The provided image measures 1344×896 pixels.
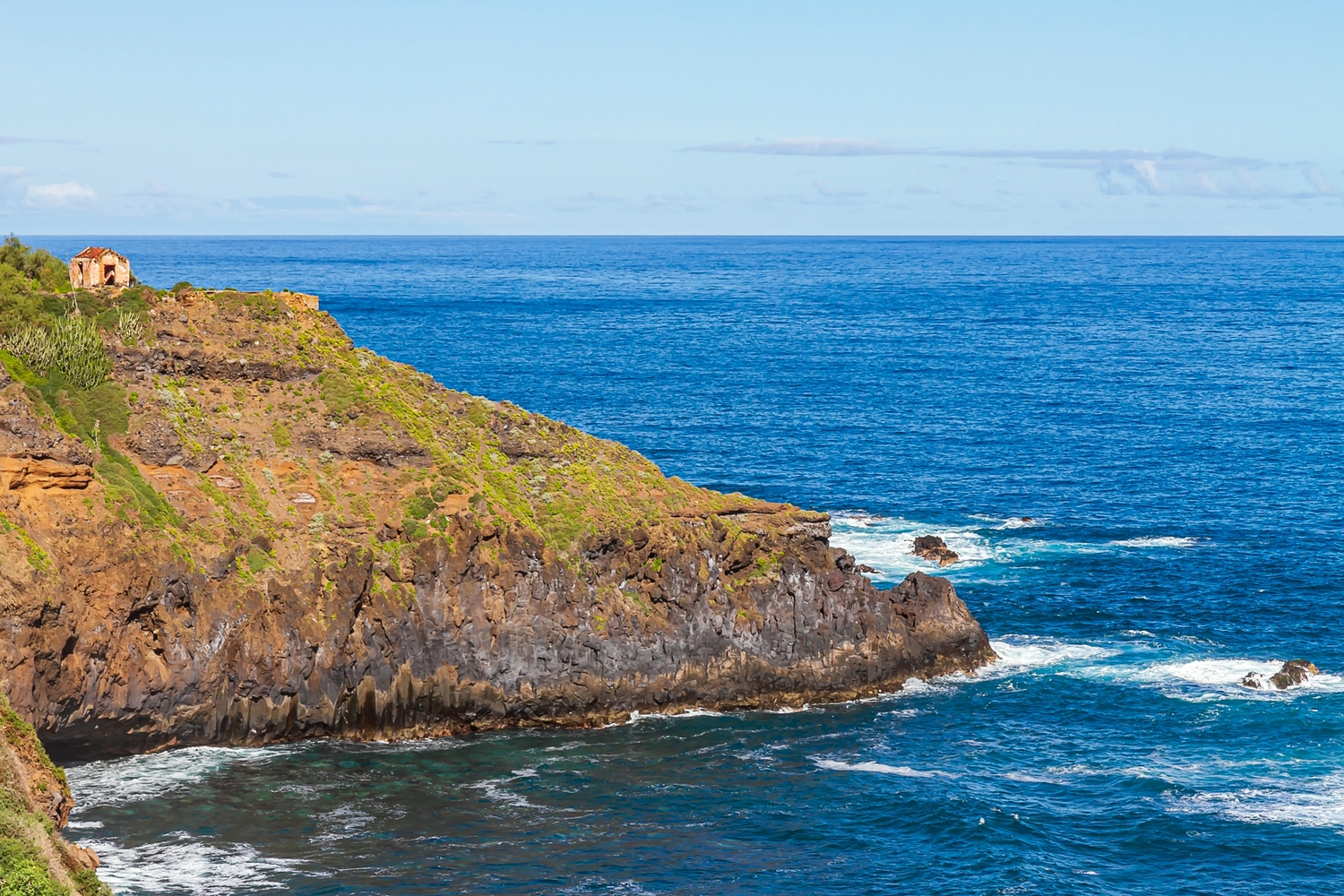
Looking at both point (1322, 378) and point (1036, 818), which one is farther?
point (1322, 378)

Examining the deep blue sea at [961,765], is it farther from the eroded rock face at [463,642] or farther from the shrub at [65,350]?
the shrub at [65,350]

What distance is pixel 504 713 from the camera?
62062 millimetres

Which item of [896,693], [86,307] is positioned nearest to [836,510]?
[896,693]

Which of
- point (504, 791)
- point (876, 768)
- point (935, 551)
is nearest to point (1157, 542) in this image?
point (935, 551)

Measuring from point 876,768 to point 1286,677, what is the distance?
70.1 feet

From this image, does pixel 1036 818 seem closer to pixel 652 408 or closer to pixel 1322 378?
pixel 652 408

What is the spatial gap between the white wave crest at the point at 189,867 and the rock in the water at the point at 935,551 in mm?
46308

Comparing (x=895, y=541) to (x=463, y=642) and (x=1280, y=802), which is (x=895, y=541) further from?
(x=1280, y=802)

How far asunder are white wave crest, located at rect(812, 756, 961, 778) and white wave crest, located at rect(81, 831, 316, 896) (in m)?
21.1

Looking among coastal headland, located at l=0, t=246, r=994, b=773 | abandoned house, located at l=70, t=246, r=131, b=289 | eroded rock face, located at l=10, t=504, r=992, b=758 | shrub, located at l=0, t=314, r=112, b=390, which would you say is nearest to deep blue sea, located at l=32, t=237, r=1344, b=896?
eroded rock face, located at l=10, t=504, r=992, b=758

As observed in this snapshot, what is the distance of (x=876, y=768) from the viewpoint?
189ft

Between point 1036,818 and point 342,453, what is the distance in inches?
1361

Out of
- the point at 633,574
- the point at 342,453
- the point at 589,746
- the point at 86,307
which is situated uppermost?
the point at 86,307

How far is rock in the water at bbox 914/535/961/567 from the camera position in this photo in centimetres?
8412
